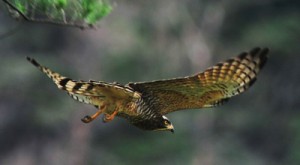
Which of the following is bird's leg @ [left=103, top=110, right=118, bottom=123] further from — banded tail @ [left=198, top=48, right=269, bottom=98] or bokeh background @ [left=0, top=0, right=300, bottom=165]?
bokeh background @ [left=0, top=0, right=300, bottom=165]

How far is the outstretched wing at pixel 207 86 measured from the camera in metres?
5.26

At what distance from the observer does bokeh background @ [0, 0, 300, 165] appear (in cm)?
2728

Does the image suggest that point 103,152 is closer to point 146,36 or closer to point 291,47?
point 146,36

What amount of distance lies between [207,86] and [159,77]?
2157cm

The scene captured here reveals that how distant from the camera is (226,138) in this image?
28.2 meters

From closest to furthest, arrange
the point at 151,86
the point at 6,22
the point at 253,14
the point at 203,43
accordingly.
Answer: the point at 151,86, the point at 6,22, the point at 203,43, the point at 253,14

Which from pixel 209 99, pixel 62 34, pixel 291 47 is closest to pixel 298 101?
pixel 291 47

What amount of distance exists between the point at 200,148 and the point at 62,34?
5.61 meters

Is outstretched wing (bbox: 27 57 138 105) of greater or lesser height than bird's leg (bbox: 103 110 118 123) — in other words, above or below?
above

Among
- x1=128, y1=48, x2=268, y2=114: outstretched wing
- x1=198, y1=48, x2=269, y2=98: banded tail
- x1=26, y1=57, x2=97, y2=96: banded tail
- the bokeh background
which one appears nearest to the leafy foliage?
x1=26, y1=57, x2=97, y2=96: banded tail

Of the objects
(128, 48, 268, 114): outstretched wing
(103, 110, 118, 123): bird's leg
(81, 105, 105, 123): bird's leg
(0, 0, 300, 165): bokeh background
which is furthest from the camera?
(0, 0, 300, 165): bokeh background

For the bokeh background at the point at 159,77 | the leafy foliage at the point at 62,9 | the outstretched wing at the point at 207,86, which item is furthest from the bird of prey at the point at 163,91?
the bokeh background at the point at 159,77

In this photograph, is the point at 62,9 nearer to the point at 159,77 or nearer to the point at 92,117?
the point at 92,117

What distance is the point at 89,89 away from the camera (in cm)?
519
